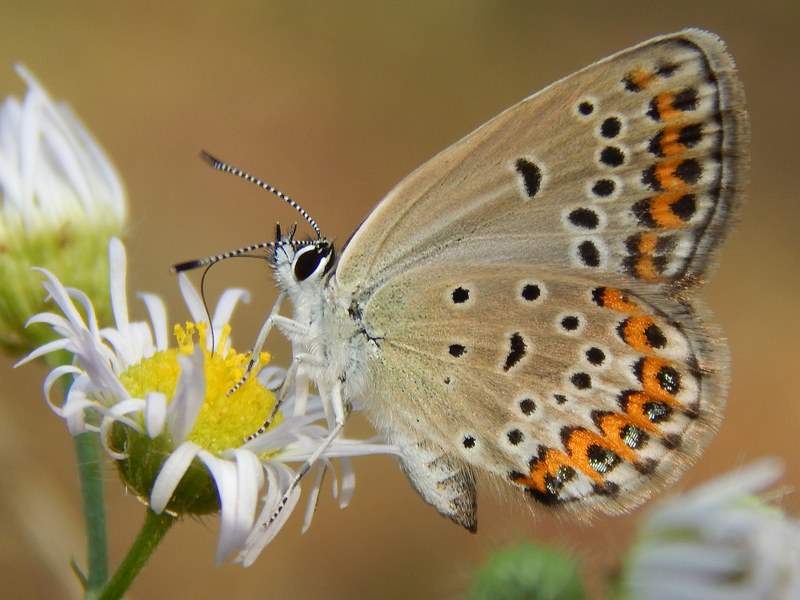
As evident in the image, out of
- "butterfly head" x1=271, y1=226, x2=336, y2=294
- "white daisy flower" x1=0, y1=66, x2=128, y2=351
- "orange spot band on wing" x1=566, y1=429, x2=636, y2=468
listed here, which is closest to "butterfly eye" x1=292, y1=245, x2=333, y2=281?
"butterfly head" x1=271, y1=226, x2=336, y2=294

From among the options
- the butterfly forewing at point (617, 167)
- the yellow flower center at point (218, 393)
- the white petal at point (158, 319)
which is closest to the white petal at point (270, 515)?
the yellow flower center at point (218, 393)

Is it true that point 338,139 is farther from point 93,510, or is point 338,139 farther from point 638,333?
point 93,510

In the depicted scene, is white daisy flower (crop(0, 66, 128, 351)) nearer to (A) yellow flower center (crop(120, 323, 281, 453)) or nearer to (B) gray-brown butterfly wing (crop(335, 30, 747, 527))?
(A) yellow flower center (crop(120, 323, 281, 453))

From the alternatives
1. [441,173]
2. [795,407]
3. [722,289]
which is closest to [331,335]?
[441,173]

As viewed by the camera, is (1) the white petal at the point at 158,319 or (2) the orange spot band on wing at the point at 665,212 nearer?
(2) the orange spot band on wing at the point at 665,212

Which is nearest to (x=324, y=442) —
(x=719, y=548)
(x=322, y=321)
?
(x=322, y=321)

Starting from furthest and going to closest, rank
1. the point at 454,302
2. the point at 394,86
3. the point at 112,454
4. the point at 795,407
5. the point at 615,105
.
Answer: the point at 394,86 → the point at 795,407 → the point at 454,302 → the point at 615,105 → the point at 112,454

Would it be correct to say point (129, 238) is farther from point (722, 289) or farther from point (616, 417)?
point (722, 289)

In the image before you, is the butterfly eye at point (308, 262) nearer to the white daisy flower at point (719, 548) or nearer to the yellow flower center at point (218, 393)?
the yellow flower center at point (218, 393)
